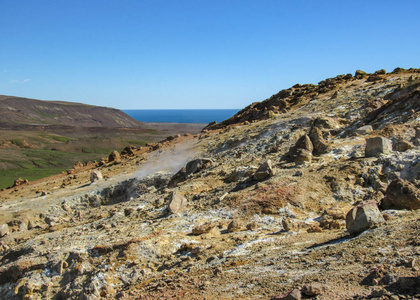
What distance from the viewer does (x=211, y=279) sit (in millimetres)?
5793

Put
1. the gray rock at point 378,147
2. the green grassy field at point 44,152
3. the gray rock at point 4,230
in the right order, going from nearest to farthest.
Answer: the gray rock at point 378,147, the gray rock at point 4,230, the green grassy field at point 44,152

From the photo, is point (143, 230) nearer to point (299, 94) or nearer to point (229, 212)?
point (229, 212)

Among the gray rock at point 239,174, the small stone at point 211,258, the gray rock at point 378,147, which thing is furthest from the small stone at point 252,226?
the gray rock at point 378,147

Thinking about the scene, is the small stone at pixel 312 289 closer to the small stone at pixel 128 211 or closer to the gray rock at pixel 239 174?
the gray rock at pixel 239 174

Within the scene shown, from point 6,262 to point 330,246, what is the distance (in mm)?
8730

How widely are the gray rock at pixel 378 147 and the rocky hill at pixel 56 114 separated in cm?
10445

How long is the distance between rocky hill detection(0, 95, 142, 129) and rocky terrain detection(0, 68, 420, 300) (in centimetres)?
9796

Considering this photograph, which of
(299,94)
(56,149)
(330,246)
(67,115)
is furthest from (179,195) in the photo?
(67,115)

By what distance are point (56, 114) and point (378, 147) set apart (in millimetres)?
133206

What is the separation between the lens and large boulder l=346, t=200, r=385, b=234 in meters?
6.15

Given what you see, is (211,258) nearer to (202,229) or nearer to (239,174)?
(202,229)

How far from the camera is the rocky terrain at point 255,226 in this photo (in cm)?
513

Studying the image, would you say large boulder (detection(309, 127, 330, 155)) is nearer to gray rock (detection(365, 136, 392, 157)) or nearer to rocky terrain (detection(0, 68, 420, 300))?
rocky terrain (detection(0, 68, 420, 300))

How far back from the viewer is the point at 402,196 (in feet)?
23.9
